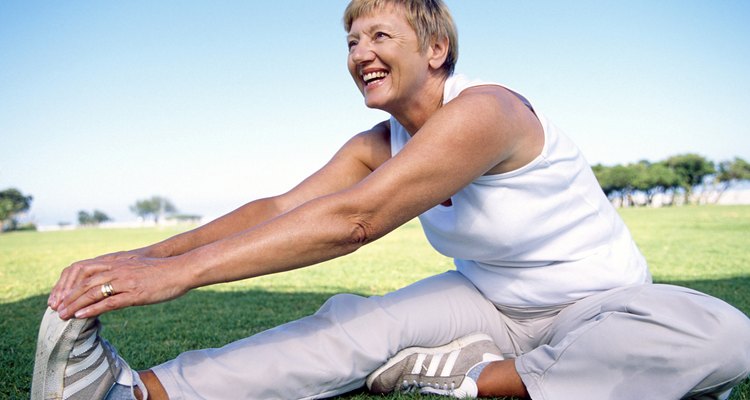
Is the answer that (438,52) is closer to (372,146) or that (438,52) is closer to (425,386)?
(372,146)

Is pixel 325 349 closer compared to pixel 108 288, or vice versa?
pixel 108 288

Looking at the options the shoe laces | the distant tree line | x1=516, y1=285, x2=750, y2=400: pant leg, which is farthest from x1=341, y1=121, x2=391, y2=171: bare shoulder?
the distant tree line

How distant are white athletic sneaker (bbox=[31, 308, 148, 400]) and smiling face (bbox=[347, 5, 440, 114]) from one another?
130 centimetres

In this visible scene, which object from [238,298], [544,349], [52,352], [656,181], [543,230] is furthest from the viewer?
[656,181]

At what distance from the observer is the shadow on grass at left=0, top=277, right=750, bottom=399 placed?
2.97 m

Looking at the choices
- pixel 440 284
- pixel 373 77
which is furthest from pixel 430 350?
pixel 373 77

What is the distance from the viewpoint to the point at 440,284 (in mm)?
2641

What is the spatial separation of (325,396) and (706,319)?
1345 millimetres

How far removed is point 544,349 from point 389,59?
121 centimetres

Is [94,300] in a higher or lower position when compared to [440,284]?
higher

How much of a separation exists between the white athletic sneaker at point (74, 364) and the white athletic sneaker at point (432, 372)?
91 centimetres

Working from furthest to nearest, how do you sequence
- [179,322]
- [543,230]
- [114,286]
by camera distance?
[179,322] < [543,230] < [114,286]

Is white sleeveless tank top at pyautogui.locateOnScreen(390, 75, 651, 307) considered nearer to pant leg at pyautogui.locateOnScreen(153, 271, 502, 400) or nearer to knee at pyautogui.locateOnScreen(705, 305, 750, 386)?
pant leg at pyautogui.locateOnScreen(153, 271, 502, 400)

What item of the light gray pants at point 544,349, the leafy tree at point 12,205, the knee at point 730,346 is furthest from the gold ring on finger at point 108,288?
the leafy tree at point 12,205
